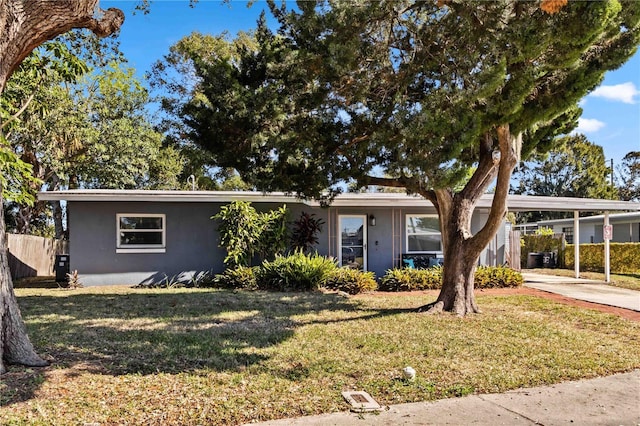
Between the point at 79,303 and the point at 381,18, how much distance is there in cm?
843

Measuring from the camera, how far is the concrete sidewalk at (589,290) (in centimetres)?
1029

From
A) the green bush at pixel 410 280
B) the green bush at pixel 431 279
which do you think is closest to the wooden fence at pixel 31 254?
the green bush at pixel 410 280

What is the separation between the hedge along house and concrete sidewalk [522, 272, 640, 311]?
1.81 m

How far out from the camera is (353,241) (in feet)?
48.8

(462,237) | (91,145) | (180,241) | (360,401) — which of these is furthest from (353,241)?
A: (91,145)

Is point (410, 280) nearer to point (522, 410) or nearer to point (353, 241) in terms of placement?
point (353, 241)

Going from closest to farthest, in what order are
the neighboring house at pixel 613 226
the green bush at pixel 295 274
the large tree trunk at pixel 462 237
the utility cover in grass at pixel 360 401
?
the utility cover in grass at pixel 360 401
the large tree trunk at pixel 462 237
the green bush at pixel 295 274
the neighboring house at pixel 613 226

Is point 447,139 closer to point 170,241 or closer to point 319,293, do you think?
point 319,293

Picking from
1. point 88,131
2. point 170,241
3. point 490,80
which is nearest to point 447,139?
point 490,80

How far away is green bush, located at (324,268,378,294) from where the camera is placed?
1206cm

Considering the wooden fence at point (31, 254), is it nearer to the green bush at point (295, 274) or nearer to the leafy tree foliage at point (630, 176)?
the green bush at point (295, 274)

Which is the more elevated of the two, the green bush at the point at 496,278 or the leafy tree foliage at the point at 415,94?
the leafy tree foliage at the point at 415,94

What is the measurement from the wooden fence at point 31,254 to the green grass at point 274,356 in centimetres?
795

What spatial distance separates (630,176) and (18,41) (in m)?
43.5
